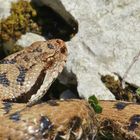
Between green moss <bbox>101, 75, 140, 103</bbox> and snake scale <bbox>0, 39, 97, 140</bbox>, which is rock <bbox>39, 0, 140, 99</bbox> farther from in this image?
snake scale <bbox>0, 39, 97, 140</bbox>

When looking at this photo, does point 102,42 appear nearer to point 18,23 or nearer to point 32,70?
point 18,23

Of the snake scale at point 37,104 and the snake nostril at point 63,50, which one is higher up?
the snake nostril at point 63,50

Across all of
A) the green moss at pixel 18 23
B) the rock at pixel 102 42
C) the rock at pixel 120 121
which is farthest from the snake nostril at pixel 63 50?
the green moss at pixel 18 23

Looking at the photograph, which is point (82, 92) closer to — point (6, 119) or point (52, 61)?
point (52, 61)

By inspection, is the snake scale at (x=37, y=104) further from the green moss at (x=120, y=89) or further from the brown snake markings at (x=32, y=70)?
the green moss at (x=120, y=89)

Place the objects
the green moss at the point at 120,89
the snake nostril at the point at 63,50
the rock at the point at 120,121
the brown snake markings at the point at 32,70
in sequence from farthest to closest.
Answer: the green moss at the point at 120,89
the snake nostril at the point at 63,50
the brown snake markings at the point at 32,70
the rock at the point at 120,121

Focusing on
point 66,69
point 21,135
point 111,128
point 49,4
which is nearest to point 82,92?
point 66,69

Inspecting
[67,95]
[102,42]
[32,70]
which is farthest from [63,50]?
[102,42]
